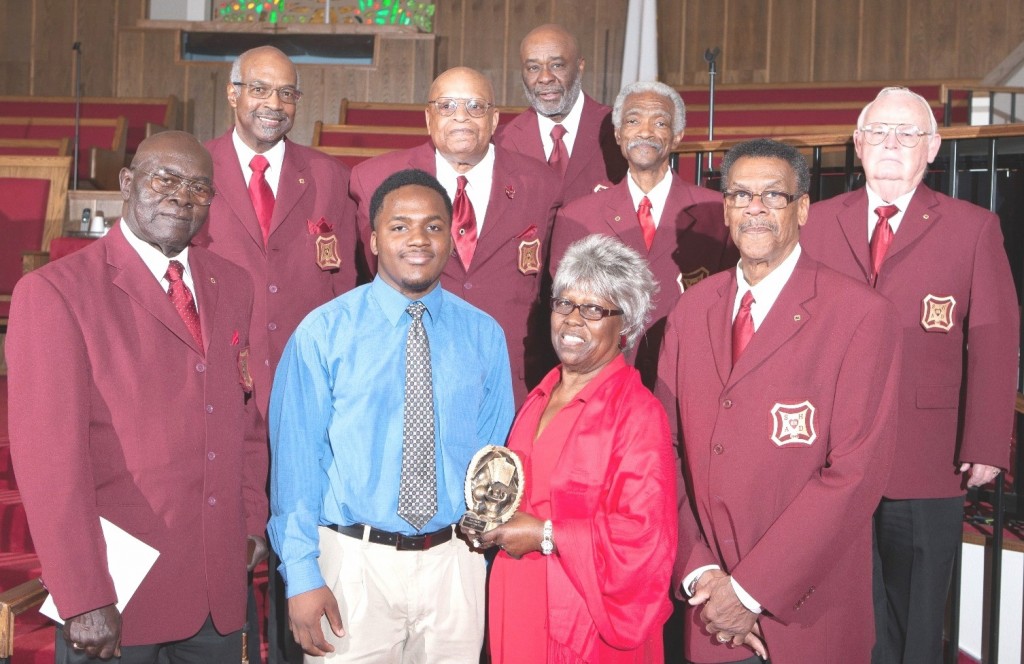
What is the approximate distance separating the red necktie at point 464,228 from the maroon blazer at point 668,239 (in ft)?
0.81

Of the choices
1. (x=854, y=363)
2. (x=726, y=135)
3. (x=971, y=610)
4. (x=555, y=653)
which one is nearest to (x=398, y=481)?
(x=555, y=653)

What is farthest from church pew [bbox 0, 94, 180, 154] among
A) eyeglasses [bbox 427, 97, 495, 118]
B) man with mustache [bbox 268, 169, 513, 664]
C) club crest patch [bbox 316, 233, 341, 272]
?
man with mustache [bbox 268, 169, 513, 664]

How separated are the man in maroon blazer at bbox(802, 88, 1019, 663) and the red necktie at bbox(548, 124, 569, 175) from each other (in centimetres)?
117

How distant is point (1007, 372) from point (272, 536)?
1.85m

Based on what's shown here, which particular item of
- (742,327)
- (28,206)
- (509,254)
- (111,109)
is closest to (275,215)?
(509,254)

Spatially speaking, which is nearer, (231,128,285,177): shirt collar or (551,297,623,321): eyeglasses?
(551,297,623,321): eyeglasses

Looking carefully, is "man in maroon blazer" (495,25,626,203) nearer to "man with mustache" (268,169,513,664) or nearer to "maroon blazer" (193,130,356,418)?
"maroon blazer" (193,130,356,418)

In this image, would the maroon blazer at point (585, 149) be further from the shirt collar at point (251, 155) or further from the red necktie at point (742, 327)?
the red necktie at point (742, 327)

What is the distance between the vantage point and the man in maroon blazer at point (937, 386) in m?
2.70

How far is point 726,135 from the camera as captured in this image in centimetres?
674

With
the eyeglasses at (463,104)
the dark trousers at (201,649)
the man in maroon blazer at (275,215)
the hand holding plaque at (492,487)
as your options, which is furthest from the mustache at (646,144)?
the dark trousers at (201,649)

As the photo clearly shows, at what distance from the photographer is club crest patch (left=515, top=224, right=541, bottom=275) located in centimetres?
311

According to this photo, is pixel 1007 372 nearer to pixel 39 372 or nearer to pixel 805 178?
pixel 805 178

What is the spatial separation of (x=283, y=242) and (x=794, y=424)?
62.9 inches
